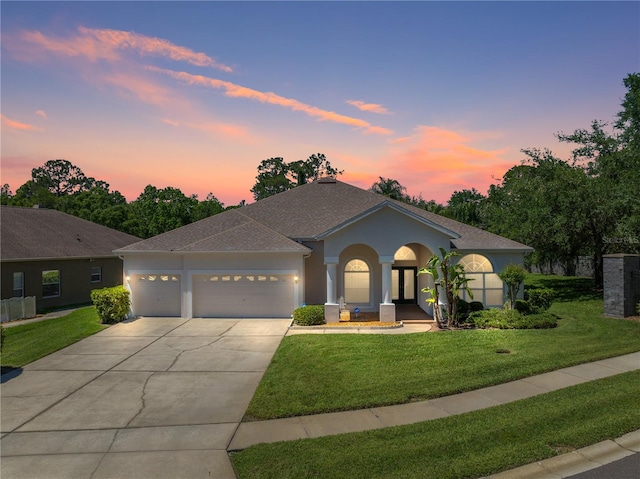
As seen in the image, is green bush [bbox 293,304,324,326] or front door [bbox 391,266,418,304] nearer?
green bush [bbox 293,304,324,326]

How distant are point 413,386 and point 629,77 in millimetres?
27866

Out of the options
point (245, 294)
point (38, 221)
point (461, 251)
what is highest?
point (38, 221)

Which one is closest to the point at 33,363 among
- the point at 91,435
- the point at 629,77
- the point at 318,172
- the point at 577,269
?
the point at 91,435

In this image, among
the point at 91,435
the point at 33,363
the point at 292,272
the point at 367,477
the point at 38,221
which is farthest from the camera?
the point at 38,221

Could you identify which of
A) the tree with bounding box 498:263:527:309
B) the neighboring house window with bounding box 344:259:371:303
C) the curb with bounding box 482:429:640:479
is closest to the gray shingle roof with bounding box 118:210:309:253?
the neighboring house window with bounding box 344:259:371:303

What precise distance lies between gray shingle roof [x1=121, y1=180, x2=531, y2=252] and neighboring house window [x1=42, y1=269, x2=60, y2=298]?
8518 millimetres

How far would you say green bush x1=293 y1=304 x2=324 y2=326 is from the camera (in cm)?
1825

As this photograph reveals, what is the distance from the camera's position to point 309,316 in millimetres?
18250

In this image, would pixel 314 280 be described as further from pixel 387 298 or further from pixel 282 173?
pixel 282 173

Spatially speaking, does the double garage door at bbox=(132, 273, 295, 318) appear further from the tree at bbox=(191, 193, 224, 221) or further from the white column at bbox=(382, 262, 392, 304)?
the tree at bbox=(191, 193, 224, 221)

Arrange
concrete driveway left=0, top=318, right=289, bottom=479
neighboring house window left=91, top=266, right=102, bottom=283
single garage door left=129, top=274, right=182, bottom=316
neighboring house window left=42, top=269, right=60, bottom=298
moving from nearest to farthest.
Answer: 1. concrete driveway left=0, top=318, right=289, bottom=479
2. single garage door left=129, top=274, right=182, bottom=316
3. neighboring house window left=42, top=269, right=60, bottom=298
4. neighboring house window left=91, top=266, right=102, bottom=283

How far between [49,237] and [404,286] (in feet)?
74.0

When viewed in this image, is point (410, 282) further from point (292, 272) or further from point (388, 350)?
point (388, 350)

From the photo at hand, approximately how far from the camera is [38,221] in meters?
29.2
